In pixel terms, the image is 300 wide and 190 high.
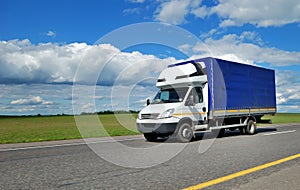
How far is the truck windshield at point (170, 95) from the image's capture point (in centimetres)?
1137

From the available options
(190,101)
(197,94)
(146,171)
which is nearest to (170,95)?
(190,101)

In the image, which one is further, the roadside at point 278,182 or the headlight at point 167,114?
the headlight at point 167,114

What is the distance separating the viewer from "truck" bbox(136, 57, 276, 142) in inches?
426

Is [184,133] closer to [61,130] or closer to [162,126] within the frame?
[162,126]

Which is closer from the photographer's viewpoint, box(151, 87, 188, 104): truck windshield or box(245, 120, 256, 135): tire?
box(151, 87, 188, 104): truck windshield

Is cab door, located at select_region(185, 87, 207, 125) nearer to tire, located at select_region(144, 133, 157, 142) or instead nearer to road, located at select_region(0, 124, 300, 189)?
tire, located at select_region(144, 133, 157, 142)

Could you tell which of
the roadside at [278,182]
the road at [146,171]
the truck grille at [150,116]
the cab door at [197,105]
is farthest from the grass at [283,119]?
the roadside at [278,182]

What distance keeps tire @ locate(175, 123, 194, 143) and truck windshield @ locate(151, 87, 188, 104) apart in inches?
40.7

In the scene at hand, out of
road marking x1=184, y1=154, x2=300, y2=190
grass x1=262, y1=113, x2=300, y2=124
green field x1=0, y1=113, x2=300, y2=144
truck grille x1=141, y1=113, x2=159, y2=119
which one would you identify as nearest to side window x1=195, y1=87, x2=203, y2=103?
truck grille x1=141, y1=113, x2=159, y2=119

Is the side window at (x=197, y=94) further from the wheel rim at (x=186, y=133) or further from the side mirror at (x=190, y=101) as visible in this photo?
the wheel rim at (x=186, y=133)

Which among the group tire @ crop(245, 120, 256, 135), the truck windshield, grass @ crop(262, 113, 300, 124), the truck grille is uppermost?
the truck windshield

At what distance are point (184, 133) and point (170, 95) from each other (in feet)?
5.64

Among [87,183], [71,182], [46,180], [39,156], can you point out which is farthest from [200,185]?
[39,156]

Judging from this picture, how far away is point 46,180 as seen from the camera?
5.09 meters
